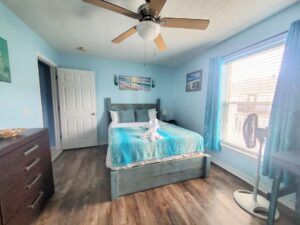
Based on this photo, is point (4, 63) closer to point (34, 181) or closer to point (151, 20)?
point (34, 181)

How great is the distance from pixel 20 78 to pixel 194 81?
329cm

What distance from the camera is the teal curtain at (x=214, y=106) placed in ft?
8.04

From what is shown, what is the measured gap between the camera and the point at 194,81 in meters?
3.28

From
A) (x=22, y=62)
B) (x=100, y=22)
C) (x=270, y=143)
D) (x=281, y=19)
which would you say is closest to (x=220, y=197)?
(x=270, y=143)

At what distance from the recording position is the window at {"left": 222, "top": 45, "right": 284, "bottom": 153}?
182 cm

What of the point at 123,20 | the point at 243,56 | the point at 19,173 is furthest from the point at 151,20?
the point at 19,173

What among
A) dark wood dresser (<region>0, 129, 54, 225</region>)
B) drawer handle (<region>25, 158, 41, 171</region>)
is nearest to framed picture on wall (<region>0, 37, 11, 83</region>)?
dark wood dresser (<region>0, 129, 54, 225</region>)

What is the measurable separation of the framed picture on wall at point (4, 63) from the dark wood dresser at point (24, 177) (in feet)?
A: 2.39

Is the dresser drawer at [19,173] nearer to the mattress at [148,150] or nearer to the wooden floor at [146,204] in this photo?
the wooden floor at [146,204]

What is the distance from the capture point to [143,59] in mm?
3539

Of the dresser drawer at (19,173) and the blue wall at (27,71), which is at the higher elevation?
the blue wall at (27,71)

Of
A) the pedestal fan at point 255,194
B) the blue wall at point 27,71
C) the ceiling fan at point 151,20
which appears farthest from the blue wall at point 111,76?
the pedestal fan at point 255,194

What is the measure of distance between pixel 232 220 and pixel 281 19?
2.49 meters

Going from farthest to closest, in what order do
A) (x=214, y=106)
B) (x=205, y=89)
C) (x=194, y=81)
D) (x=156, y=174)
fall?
(x=194, y=81), (x=205, y=89), (x=214, y=106), (x=156, y=174)
